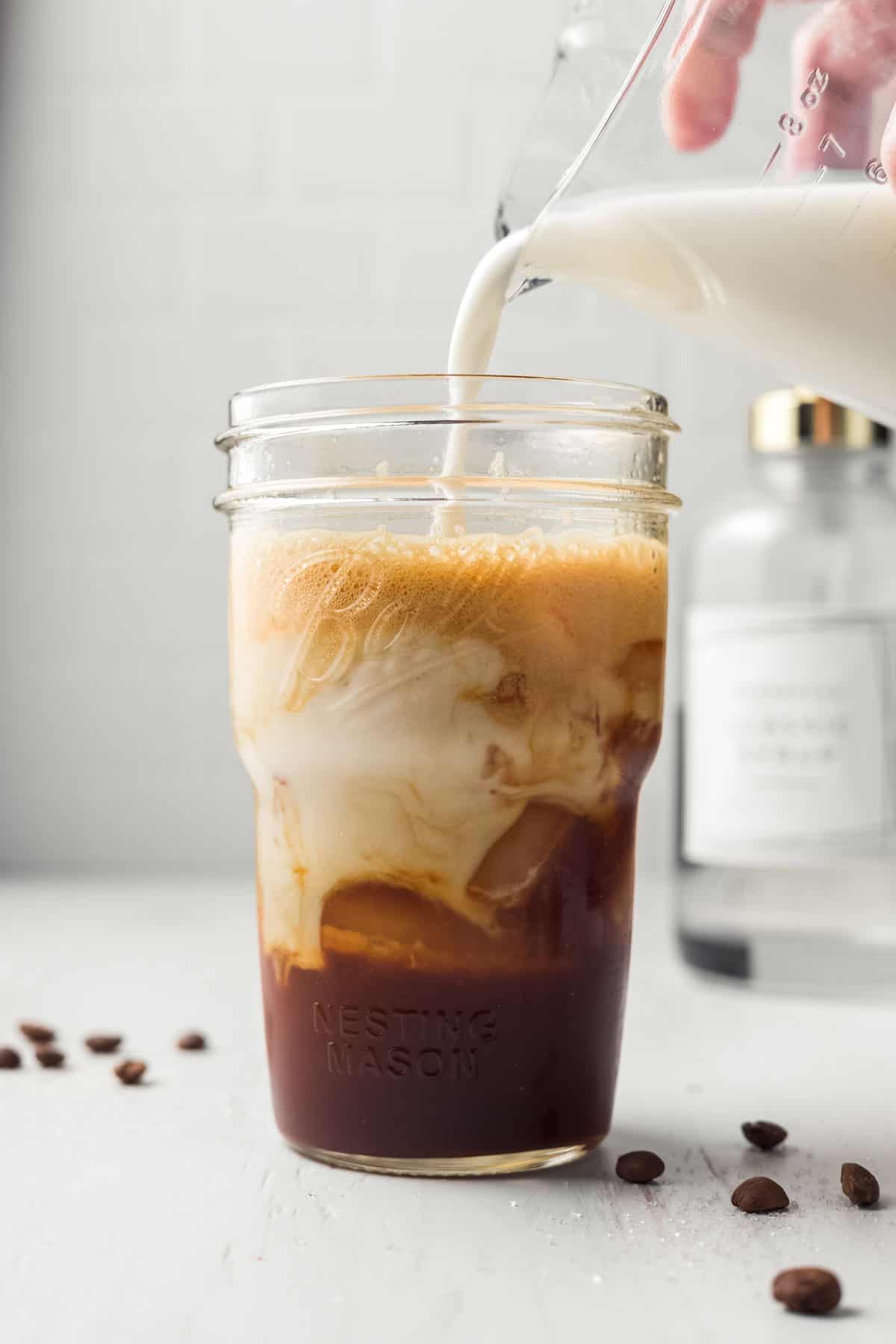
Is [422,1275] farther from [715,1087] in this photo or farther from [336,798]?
[715,1087]

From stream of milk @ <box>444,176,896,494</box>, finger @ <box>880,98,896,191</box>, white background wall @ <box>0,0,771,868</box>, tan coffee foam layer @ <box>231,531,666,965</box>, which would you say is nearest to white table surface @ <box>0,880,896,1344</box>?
tan coffee foam layer @ <box>231,531,666,965</box>

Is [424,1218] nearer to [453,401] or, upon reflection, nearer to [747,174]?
[453,401]

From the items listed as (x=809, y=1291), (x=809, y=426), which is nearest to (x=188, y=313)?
(x=809, y=426)

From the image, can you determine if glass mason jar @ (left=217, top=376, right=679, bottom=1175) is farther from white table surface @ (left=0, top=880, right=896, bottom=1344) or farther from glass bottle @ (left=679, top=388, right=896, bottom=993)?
glass bottle @ (left=679, top=388, right=896, bottom=993)

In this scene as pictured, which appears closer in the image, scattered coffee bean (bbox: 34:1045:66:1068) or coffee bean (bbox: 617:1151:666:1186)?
coffee bean (bbox: 617:1151:666:1186)

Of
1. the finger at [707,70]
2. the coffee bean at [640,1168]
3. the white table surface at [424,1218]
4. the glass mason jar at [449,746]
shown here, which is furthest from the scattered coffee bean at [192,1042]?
the finger at [707,70]
